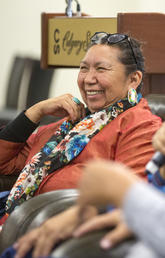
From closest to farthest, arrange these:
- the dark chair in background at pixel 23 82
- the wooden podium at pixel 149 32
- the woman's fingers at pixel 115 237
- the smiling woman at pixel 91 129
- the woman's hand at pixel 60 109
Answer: the woman's fingers at pixel 115 237 < the smiling woman at pixel 91 129 < the woman's hand at pixel 60 109 < the wooden podium at pixel 149 32 < the dark chair in background at pixel 23 82

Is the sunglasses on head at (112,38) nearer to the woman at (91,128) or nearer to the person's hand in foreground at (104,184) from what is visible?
the woman at (91,128)

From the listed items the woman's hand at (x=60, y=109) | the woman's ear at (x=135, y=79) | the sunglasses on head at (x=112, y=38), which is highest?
the sunglasses on head at (x=112, y=38)

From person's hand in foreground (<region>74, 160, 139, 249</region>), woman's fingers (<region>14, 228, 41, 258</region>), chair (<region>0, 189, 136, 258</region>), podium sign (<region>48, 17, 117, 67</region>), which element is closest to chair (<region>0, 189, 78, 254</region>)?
chair (<region>0, 189, 136, 258</region>)

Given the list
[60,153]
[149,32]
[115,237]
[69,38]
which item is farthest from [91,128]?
[69,38]

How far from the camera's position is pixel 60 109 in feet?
6.90

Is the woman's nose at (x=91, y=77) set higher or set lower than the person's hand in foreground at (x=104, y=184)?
higher

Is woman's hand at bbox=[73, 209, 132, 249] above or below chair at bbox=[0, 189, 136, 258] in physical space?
above

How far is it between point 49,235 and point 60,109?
1043mm

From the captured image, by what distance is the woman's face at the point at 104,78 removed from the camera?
191cm

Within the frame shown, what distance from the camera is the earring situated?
1875 millimetres

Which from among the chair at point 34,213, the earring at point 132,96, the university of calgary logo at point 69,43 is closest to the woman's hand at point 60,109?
the earring at point 132,96

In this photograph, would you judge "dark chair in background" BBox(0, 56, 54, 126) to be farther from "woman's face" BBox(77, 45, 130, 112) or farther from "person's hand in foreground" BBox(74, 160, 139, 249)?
"person's hand in foreground" BBox(74, 160, 139, 249)

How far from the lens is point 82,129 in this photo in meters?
1.89

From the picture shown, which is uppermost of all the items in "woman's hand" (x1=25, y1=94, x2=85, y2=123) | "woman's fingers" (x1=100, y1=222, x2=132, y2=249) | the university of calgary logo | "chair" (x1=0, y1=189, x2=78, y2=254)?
the university of calgary logo
